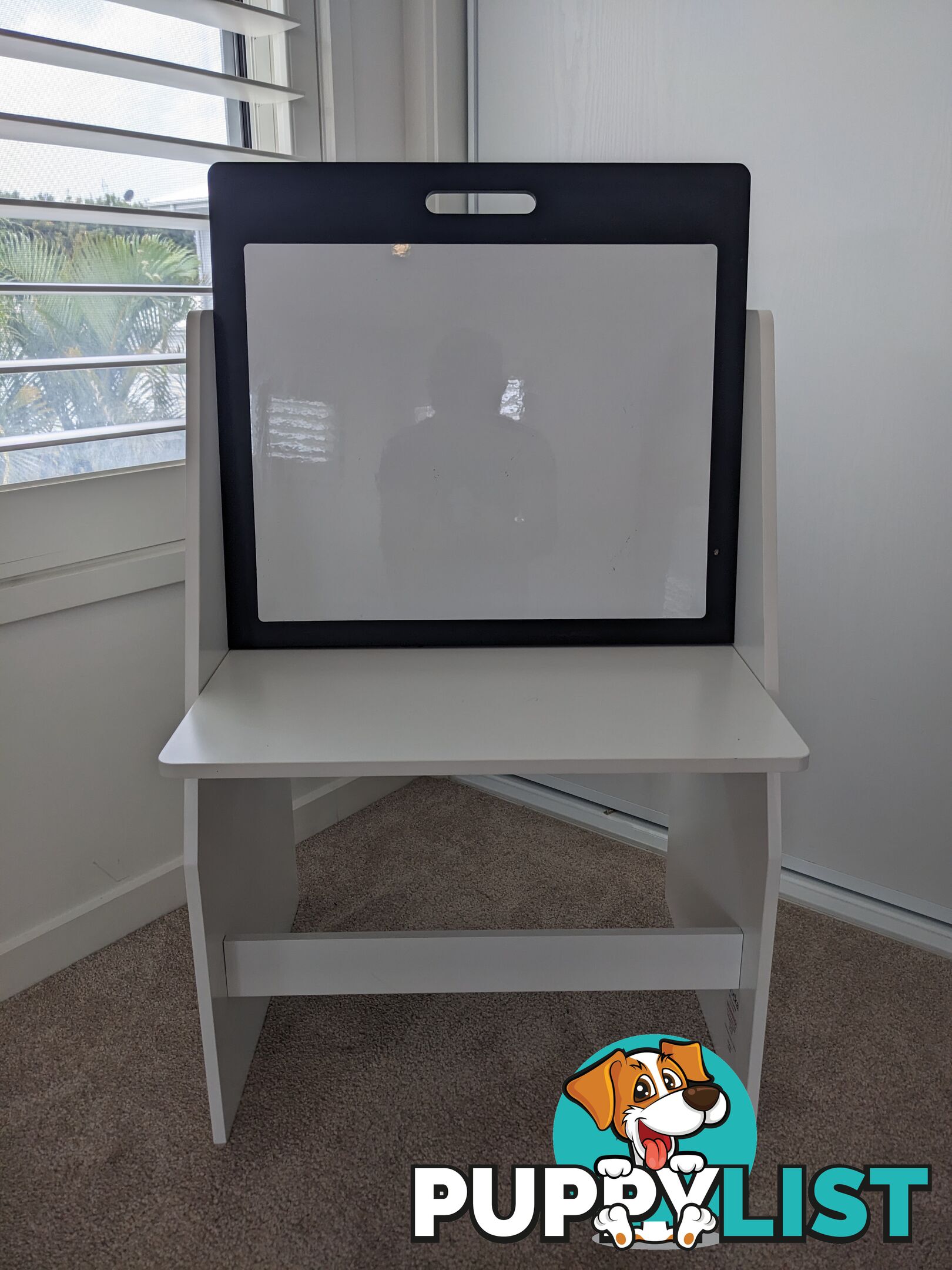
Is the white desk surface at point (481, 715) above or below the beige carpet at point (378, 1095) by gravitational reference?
above

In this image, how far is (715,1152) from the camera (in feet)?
3.50

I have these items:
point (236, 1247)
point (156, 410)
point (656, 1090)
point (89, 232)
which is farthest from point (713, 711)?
point (89, 232)

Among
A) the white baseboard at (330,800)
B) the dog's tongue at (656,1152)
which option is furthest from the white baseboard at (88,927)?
the dog's tongue at (656,1152)

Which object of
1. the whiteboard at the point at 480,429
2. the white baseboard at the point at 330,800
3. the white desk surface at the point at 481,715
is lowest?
the white baseboard at the point at 330,800

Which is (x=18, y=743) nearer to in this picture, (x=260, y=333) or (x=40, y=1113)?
(x=40, y=1113)

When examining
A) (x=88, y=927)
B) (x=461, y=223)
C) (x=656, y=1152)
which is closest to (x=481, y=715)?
(x=656, y=1152)

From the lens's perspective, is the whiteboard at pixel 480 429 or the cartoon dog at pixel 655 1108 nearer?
the cartoon dog at pixel 655 1108

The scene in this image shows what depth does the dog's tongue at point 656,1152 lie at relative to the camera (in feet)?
3.43

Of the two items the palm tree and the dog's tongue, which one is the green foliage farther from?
the dog's tongue

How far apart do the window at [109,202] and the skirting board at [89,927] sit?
71cm

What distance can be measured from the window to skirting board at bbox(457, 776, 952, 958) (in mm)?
1067

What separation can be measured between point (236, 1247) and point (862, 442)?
1.43 m

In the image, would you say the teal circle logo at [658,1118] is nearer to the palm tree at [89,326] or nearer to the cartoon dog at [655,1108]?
the cartoon dog at [655,1108]

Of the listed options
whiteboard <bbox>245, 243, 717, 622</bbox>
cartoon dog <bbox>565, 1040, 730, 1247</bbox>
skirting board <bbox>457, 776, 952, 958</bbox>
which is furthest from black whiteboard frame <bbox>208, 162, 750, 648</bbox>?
skirting board <bbox>457, 776, 952, 958</bbox>
